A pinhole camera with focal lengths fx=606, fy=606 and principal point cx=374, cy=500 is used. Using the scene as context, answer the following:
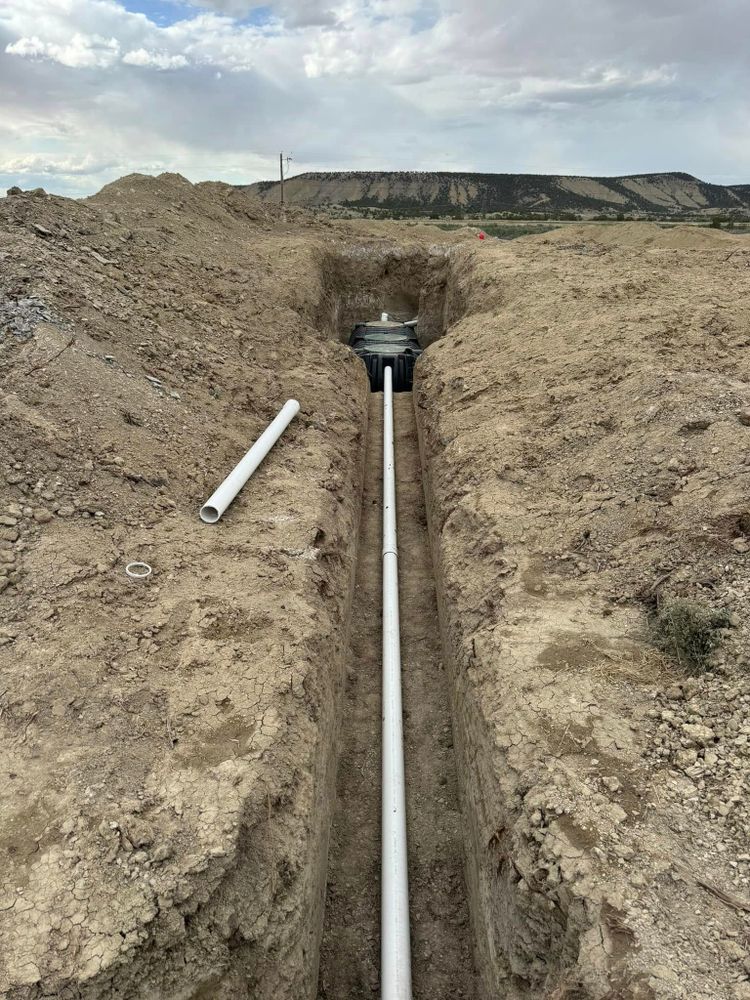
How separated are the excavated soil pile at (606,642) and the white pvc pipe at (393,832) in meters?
0.65

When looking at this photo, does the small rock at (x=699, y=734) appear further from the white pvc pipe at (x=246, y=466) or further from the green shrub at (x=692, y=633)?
the white pvc pipe at (x=246, y=466)

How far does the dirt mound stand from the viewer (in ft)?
55.6

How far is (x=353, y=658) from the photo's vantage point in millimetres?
7949

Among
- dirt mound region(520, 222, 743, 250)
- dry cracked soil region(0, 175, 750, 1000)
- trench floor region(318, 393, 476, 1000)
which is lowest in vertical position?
trench floor region(318, 393, 476, 1000)

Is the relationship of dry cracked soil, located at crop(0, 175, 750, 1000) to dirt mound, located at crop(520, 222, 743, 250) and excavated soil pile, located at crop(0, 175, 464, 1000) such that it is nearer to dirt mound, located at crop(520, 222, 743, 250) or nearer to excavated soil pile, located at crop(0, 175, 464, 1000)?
excavated soil pile, located at crop(0, 175, 464, 1000)

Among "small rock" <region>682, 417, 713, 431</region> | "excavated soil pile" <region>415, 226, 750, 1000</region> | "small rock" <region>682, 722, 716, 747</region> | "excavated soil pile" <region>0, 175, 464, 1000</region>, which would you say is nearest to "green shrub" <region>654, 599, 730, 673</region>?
"excavated soil pile" <region>415, 226, 750, 1000</region>

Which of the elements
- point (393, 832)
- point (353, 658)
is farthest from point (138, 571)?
point (393, 832)

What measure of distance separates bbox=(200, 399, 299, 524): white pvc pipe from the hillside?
309ft

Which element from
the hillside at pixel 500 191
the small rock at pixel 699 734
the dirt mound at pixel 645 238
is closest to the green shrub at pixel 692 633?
the small rock at pixel 699 734

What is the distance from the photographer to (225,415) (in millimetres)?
10016

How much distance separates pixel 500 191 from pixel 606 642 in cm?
10669

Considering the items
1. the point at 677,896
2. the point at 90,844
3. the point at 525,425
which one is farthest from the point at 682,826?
the point at 525,425

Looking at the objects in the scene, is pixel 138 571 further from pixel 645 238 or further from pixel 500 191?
pixel 500 191

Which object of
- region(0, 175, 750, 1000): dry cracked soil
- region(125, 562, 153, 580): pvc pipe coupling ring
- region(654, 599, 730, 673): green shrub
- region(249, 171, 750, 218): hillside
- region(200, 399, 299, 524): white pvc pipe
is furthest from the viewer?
region(249, 171, 750, 218): hillside
